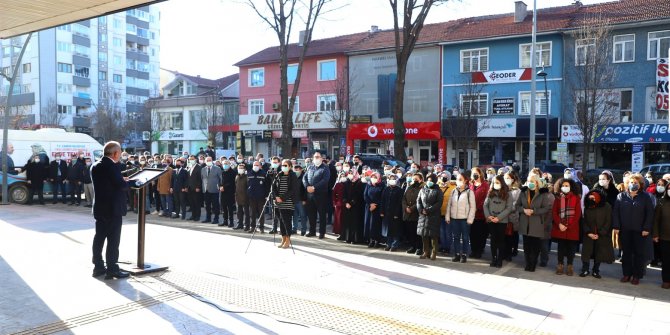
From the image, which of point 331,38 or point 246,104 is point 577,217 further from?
point 246,104

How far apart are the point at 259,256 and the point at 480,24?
3220cm

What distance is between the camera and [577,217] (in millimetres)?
8836

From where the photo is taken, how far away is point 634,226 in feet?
27.3

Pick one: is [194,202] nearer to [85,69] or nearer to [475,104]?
[475,104]

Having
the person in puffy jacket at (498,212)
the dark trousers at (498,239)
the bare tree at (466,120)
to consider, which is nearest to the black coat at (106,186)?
the person in puffy jacket at (498,212)

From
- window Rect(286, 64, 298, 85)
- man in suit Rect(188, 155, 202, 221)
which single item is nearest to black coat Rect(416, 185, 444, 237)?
man in suit Rect(188, 155, 202, 221)

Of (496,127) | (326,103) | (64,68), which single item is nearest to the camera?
(496,127)

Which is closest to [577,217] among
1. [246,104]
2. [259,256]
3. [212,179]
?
[259,256]

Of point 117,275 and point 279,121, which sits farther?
point 279,121

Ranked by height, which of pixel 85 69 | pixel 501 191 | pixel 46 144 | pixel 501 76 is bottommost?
pixel 501 191

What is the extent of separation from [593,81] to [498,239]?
2125 cm

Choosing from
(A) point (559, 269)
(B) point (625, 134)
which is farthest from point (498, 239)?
(B) point (625, 134)

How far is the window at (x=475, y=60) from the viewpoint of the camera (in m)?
35.4

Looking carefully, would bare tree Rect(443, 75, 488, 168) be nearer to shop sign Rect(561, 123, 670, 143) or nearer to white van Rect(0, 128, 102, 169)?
shop sign Rect(561, 123, 670, 143)
